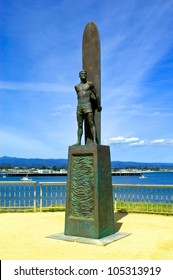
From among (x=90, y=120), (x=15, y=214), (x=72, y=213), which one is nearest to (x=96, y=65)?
(x=90, y=120)

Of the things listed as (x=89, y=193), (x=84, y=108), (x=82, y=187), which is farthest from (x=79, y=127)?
(x=89, y=193)

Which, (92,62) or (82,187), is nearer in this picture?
(82,187)

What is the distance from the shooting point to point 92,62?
7.72m

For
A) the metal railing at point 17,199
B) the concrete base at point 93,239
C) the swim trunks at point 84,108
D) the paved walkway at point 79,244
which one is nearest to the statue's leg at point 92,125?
the swim trunks at point 84,108

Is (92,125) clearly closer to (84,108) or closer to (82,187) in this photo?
(84,108)

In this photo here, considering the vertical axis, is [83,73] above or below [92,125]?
above

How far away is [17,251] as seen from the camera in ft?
19.8

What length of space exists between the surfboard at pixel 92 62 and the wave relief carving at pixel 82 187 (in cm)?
65

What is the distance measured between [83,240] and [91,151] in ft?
5.94

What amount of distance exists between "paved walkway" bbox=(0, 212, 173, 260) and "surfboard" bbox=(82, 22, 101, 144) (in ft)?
7.65

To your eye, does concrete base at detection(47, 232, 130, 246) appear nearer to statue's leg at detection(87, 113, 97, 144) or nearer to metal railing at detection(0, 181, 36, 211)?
statue's leg at detection(87, 113, 97, 144)

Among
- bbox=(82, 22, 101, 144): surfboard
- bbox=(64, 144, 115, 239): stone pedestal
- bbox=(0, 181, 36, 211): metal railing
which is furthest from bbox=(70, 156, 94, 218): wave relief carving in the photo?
bbox=(0, 181, 36, 211): metal railing

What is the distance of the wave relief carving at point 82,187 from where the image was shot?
6962 millimetres

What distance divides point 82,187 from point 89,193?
0.22 meters
